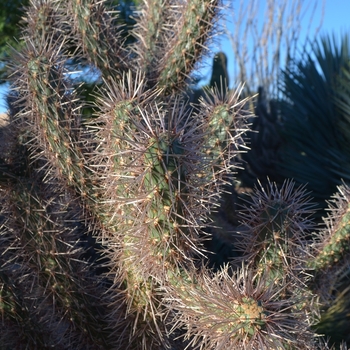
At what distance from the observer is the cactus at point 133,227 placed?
1.55 meters

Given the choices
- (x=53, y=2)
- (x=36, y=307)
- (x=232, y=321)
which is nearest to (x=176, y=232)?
(x=232, y=321)

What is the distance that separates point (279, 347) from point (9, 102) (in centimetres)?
178

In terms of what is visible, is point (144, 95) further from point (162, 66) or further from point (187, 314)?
point (162, 66)

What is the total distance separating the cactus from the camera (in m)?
1.55

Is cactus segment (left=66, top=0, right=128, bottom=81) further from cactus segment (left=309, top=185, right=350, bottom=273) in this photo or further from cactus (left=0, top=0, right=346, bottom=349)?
cactus segment (left=309, top=185, right=350, bottom=273)

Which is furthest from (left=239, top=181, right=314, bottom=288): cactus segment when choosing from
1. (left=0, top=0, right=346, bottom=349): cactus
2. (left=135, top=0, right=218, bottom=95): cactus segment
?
(left=135, top=0, right=218, bottom=95): cactus segment

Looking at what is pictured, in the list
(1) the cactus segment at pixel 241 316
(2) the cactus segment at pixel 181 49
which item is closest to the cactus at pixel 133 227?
(1) the cactus segment at pixel 241 316

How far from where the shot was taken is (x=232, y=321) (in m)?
1.39

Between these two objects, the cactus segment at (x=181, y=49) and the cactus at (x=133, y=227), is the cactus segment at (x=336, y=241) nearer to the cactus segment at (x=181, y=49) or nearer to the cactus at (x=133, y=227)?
the cactus at (x=133, y=227)

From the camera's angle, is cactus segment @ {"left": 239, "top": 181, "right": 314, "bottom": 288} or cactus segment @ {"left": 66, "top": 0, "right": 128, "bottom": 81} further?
cactus segment @ {"left": 66, "top": 0, "right": 128, "bottom": 81}

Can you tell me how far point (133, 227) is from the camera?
1.71 meters

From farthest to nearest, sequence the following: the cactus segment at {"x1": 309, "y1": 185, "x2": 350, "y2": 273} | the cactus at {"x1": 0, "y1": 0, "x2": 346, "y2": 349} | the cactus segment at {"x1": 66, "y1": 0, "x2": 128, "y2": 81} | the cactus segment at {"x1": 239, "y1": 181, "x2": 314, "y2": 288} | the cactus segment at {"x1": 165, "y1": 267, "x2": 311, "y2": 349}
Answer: the cactus segment at {"x1": 66, "y1": 0, "x2": 128, "y2": 81}, the cactus segment at {"x1": 309, "y1": 185, "x2": 350, "y2": 273}, the cactus segment at {"x1": 239, "y1": 181, "x2": 314, "y2": 288}, the cactus at {"x1": 0, "y1": 0, "x2": 346, "y2": 349}, the cactus segment at {"x1": 165, "y1": 267, "x2": 311, "y2": 349}

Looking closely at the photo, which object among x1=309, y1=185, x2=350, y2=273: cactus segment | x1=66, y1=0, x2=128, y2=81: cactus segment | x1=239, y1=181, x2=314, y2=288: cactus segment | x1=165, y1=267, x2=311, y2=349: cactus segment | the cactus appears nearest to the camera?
x1=165, y1=267, x2=311, y2=349: cactus segment

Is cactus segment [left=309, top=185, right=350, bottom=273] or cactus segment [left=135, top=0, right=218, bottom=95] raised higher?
cactus segment [left=135, top=0, right=218, bottom=95]
